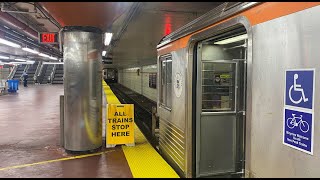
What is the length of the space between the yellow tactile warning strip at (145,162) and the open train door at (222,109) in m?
0.51

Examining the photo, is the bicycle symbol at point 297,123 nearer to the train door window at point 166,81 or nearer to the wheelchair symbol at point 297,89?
the wheelchair symbol at point 297,89

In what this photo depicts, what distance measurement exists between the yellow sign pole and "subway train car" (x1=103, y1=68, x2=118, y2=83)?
37117 millimetres

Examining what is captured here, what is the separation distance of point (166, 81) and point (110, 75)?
40.0 meters

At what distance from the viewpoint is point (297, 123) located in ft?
6.72

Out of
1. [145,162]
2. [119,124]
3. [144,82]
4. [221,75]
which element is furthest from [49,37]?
Answer: [144,82]

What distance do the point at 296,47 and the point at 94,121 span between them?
4.63m

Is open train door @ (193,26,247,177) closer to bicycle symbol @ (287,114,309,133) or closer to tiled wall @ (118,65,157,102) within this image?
bicycle symbol @ (287,114,309,133)

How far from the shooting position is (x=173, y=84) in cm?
493

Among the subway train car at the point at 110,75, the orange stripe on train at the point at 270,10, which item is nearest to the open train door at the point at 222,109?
the orange stripe on train at the point at 270,10

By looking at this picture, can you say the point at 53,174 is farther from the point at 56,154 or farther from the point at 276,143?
the point at 276,143

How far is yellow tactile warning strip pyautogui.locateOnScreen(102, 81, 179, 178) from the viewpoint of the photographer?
4.26m

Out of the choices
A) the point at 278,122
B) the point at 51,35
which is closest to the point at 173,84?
the point at 278,122

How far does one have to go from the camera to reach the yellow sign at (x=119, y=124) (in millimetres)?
6045

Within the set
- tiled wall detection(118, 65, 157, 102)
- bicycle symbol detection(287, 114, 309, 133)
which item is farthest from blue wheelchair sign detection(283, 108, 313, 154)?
tiled wall detection(118, 65, 157, 102)
